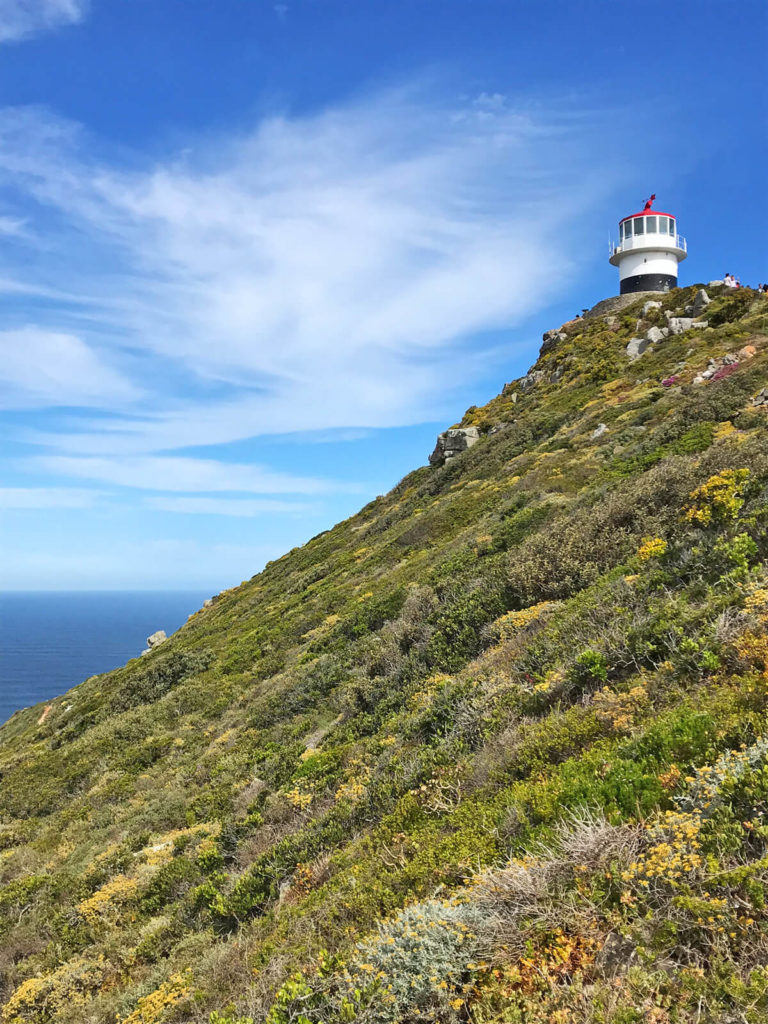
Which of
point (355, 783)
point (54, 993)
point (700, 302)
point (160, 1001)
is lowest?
point (54, 993)

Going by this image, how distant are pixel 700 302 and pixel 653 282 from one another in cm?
1217

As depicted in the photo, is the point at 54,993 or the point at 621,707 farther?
the point at 54,993

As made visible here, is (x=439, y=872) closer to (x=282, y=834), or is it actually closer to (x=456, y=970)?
(x=456, y=970)

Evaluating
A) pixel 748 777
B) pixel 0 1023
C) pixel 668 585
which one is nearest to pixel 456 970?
pixel 748 777

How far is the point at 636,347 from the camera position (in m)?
36.2

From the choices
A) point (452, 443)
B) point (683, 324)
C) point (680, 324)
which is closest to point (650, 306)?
point (680, 324)

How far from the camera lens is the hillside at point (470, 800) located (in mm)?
3639

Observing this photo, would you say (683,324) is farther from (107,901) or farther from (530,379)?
(107,901)

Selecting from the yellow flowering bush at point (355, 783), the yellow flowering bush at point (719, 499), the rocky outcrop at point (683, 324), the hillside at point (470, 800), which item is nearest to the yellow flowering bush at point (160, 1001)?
the hillside at point (470, 800)

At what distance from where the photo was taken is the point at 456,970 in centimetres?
382

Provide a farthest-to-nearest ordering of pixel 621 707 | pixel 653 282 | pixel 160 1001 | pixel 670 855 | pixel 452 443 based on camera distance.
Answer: pixel 653 282
pixel 452 443
pixel 621 707
pixel 160 1001
pixel 670 855

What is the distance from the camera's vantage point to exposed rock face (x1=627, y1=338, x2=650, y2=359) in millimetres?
35625

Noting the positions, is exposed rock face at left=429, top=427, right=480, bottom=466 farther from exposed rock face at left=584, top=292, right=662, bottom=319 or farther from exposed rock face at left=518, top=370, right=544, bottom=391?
exposed rock face at left=584, top=292, right=662, bottom=319

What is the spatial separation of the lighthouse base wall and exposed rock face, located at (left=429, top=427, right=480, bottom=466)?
22.3 m
